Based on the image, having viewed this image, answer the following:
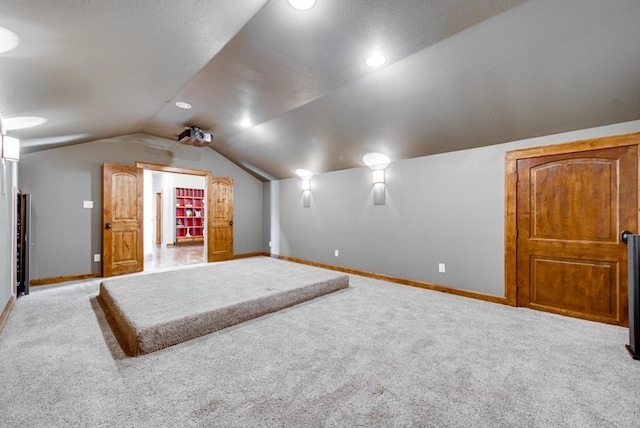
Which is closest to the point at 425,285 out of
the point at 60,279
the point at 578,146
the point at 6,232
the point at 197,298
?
the point at 578,146

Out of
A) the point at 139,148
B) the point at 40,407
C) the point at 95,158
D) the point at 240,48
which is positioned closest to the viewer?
the point at 40,407

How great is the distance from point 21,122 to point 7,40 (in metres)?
1.92

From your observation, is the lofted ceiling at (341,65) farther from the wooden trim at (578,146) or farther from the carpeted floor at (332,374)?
the carpeted floor at (332,374)

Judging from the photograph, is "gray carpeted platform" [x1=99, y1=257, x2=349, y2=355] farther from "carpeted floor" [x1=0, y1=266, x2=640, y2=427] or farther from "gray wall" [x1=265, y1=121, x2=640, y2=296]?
"gray wall" [x1=265, y1=121, x2=640, y2=296]

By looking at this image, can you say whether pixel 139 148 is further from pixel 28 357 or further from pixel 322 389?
pixel 322 389

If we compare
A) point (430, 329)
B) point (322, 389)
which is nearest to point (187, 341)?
point (322, 389)

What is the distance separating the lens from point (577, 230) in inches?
122

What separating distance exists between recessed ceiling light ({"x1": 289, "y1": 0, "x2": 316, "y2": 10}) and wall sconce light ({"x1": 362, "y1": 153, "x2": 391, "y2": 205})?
2801 millimetres

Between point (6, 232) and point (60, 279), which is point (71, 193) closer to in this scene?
point (60, 279)

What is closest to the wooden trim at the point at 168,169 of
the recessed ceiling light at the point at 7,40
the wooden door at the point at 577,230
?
the recessed ceiling light at the point at 7,40

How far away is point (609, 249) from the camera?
2.92 m

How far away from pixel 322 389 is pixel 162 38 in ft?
8.77

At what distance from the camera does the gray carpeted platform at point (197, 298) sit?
7.85 ft

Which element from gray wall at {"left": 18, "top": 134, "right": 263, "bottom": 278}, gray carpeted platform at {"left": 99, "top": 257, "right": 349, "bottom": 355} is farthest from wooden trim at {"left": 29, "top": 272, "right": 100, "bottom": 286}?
gray carpeted platform at {"left": 99, "top": 257, "right": 349, "bottom": 355}
